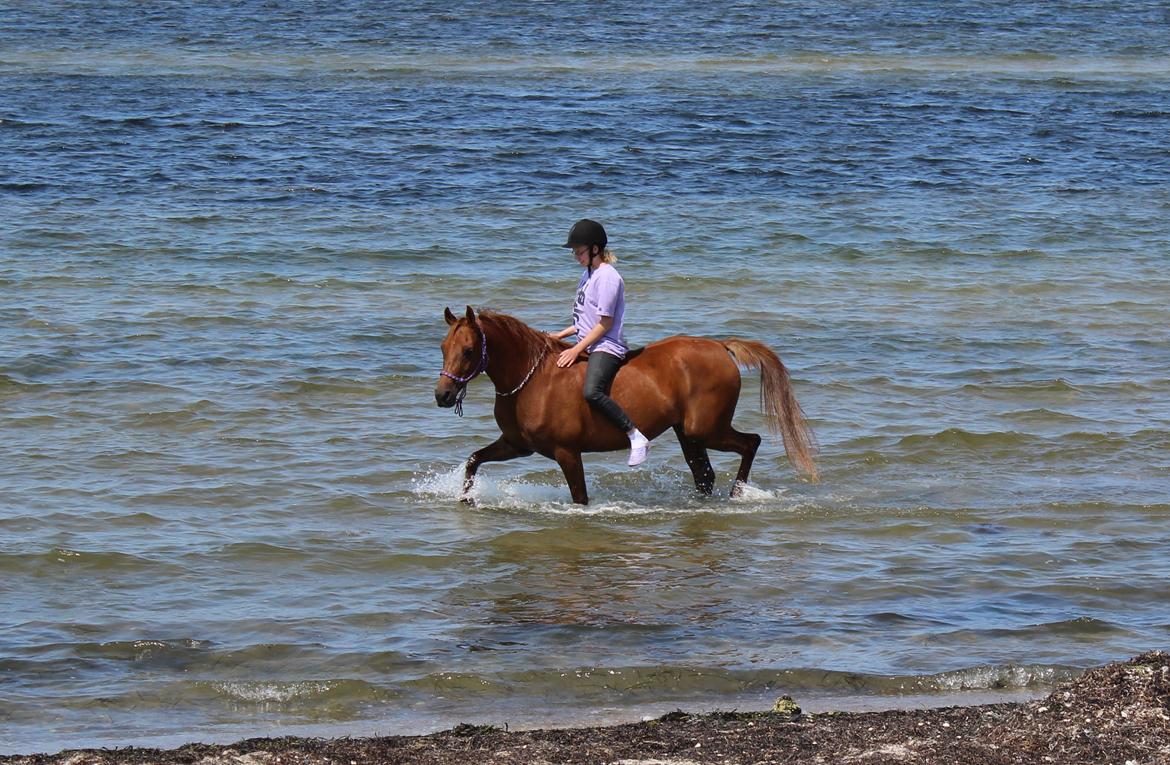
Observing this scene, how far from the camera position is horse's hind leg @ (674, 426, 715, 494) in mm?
11328

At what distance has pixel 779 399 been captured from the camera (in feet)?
37.1

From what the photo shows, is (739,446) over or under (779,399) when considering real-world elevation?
under

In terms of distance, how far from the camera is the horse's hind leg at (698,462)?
1133 centimetres

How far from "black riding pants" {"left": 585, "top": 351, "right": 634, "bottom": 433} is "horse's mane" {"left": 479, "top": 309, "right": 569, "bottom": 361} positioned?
36 cm

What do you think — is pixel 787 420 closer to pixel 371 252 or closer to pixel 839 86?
pixel 371 252

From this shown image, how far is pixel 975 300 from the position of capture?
1869cm

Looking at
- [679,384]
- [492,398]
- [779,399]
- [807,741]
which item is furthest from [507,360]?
[807,741]

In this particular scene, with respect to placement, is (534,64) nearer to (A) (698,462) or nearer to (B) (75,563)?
(A) (698,462)

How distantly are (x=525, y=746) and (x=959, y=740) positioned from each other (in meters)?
1.82

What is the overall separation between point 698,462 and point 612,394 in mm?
945

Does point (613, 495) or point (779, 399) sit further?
point (613, 495)

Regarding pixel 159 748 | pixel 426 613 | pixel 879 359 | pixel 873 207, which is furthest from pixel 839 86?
pixel 159 748

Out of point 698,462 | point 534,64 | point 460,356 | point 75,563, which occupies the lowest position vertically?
point 75,563

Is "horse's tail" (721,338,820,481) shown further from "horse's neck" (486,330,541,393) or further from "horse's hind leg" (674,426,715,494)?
"horse's neck" (486,330,541,393)
